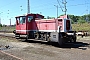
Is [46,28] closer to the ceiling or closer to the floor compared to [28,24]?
closer to the floor

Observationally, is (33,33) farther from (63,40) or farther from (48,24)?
(63,40)

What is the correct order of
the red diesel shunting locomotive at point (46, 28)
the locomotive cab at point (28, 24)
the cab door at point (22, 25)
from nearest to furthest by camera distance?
the red diesel shunting locomotive at point (46, 28) → the locomotive cab at point (28, 24) → the cab door at point (22, 25)

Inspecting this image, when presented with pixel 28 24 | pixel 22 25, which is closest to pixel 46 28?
pixel 28 24

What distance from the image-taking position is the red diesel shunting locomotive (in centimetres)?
1438

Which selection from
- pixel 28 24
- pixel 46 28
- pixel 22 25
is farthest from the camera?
pixel 22 25

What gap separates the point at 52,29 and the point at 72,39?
1943mm

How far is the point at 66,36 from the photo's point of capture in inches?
568

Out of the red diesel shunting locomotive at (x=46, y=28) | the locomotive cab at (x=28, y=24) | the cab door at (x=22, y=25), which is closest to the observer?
the red diesel shunting locomotive at (x=46, y=28)

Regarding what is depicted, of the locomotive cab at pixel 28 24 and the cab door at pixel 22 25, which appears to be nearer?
the locomotive cab at pixel 28 24

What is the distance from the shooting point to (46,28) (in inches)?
629

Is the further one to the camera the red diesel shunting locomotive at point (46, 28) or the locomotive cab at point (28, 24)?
the locomotive cab at point (28, 24)

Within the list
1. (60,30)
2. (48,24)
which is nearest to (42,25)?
(48,24)

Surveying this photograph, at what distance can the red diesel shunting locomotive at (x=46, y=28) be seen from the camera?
47.2 feet

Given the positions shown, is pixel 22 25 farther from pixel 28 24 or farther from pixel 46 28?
pixel 46 28
